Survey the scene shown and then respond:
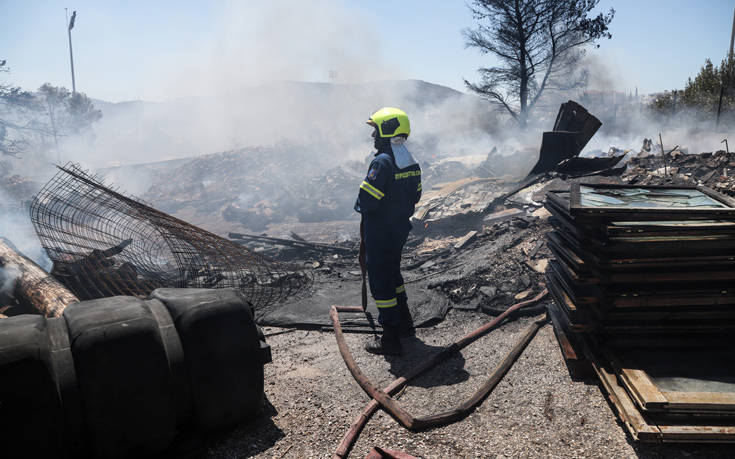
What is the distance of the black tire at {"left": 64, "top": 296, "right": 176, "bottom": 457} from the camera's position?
2.03 m

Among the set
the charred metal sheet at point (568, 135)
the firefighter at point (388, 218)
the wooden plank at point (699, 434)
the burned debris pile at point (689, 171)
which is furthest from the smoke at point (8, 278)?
the charred metal sheet at point (568, 135)

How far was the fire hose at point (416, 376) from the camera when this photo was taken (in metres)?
2.62

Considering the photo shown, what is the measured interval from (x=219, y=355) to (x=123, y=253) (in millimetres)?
4221

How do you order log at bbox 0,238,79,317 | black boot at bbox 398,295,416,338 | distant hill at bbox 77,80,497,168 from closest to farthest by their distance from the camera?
log at bbox 0,238,79,317 < black boot at bbox 398,295,416,338 < distant hill at bbox 77,80,497,168

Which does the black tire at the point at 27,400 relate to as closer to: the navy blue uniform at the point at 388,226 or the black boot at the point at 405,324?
the navy blue uniform at the point at 388,226

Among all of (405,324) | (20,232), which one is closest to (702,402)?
(405,324)

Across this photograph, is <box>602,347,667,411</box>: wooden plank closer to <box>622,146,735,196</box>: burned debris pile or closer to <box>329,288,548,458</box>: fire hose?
<box>329,288,548,458</box>: fire hose

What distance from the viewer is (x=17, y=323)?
208 centimetres

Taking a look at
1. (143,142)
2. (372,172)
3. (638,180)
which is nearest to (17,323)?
(372,172)

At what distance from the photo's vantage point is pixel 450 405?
2.88 metres

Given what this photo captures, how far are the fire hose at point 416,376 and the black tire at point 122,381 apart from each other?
1.03 m

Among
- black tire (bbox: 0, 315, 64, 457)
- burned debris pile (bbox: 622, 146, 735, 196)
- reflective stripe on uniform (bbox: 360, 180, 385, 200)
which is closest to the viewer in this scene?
black tire (bbox: 0, 315, 64, 457)

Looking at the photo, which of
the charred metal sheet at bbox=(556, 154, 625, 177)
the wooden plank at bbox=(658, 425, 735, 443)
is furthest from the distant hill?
the wooden plank at bbox=(658, 425, 735, 443)

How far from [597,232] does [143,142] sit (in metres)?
49.1
